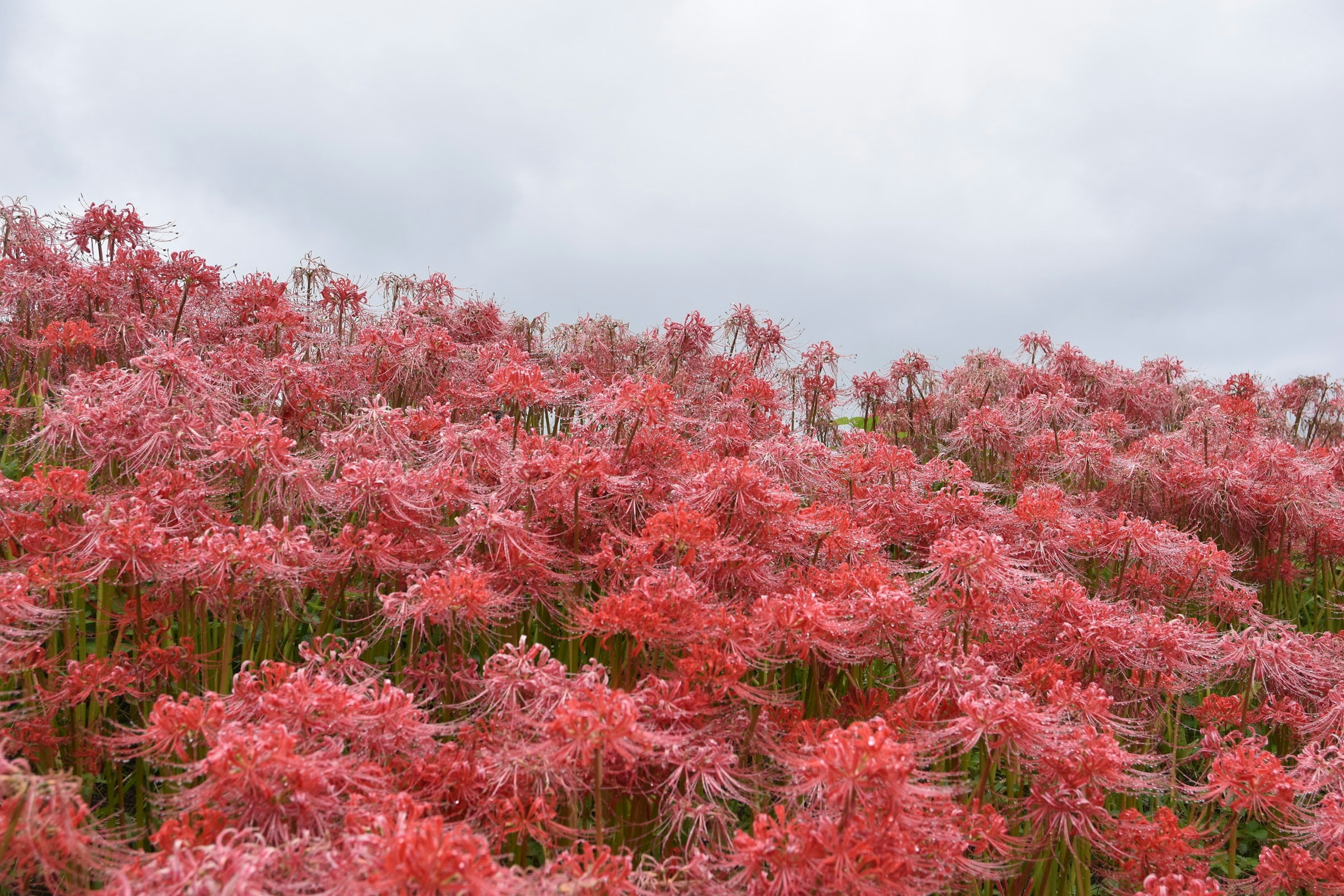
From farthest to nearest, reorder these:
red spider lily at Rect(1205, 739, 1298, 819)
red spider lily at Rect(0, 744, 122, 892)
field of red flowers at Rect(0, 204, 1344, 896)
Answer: red spider lily at Rect(1205, 739, 1298, 819)
field of red flowers at Rect(0, 204, 1344, 896)
red spider lily at Rect(0, 744, 122, 892)

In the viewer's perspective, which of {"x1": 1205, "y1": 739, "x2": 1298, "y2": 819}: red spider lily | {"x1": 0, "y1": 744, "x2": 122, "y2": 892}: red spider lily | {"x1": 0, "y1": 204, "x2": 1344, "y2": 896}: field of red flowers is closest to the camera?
{"x1": 0, "y1": 744, "x2": 122, "y2": 892}: red spider lily

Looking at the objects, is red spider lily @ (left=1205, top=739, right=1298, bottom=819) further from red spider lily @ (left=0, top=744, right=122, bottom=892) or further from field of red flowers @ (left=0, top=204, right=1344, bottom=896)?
red spider lily @ (left=0, top=744, right=122, bottom=892)

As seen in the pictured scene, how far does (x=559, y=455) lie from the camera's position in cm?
517

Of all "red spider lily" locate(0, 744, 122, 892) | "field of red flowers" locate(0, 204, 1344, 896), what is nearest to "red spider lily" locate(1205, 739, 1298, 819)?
"field of red flowers" locate(0, 204, 1344, 896)

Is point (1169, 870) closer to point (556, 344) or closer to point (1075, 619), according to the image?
point (1075, 619)

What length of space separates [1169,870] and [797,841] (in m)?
2.53

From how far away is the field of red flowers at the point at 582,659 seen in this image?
3.15 meters

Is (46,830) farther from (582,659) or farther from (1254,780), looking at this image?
(1254,780)

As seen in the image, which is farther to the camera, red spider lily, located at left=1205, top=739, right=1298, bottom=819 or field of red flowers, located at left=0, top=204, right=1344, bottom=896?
red spider lily, located at left=1205, top=739, right=1298, bottom=819

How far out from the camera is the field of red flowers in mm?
3148

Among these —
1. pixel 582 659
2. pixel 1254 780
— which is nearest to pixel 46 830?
pixel 582 659

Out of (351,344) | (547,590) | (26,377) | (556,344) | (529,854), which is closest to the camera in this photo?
(529,854)

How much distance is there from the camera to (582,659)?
227 inches

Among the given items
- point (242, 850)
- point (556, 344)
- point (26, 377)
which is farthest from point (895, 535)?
point (26, 377)
